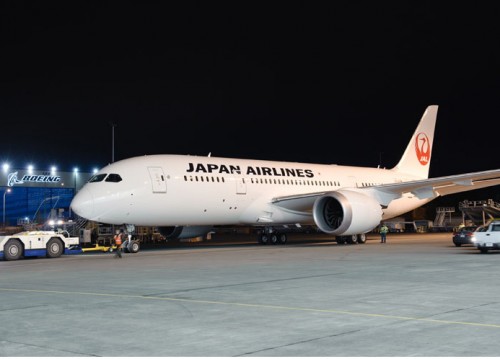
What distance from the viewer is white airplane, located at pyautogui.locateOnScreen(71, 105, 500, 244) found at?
80.2ft

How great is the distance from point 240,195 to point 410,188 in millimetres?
8311

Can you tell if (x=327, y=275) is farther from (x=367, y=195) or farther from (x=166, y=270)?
(x=367, y=195)

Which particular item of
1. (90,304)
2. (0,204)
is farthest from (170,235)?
(0,204)

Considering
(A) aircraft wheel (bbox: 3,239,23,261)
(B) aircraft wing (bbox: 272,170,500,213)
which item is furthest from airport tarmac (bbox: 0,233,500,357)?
(B) aircraft wing (bbox: 272,170,500,213)

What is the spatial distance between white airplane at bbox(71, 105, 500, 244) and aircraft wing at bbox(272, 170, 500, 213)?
0.15ft

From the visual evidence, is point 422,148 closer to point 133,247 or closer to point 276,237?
point 276,237

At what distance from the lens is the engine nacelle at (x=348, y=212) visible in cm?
2691

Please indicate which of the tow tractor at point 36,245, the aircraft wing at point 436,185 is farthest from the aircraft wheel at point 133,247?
the aircraft wing at point 436,185

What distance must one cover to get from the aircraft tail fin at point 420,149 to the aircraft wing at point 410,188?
21.1 feet

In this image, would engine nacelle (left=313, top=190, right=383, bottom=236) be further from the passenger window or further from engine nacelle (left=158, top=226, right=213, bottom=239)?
the passenger window

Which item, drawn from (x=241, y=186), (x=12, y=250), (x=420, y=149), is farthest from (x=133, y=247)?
(x=420, y=149)

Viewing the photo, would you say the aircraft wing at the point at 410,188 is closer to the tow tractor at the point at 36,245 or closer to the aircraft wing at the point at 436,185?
the aircraft wing at the point at 436,185

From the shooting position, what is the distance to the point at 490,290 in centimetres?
1122

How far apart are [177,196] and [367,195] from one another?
30.9 ft
